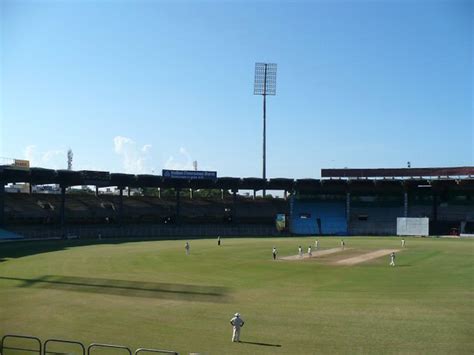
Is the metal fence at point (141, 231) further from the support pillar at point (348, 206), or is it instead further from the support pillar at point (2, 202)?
the support pillar at point (348, 206)

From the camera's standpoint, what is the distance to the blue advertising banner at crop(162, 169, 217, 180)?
328 feet

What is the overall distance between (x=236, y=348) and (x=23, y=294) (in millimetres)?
18893

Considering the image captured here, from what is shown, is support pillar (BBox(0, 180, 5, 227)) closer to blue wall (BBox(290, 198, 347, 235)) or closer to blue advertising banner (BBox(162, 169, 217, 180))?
blue advertising banner (BBox(162, 169, 217, 180))

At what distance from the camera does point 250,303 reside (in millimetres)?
29469

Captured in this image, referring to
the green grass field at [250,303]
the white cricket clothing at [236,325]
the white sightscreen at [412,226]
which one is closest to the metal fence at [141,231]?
the white sightscreen at [412,226]

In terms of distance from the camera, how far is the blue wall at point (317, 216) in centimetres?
10206

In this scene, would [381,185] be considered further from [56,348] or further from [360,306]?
[56,348]

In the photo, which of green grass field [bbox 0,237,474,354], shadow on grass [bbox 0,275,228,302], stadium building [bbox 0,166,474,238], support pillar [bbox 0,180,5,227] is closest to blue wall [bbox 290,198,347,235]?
stadium building [bbox 0,166,474,238]

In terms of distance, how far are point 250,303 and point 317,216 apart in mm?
77778

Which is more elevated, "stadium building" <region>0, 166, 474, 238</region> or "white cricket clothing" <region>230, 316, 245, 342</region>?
"stadium building" <region>0, 166, 474, 238</region>

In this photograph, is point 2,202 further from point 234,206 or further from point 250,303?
point 250,303

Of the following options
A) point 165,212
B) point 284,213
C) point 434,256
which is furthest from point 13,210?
point 434,256

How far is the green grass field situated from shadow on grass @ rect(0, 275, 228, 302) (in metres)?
0.07

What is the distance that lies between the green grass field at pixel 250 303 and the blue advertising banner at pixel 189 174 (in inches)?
1965
